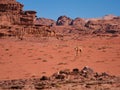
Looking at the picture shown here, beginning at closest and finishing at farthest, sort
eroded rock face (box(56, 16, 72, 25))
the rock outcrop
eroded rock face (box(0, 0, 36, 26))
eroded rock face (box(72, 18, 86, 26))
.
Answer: the rock outcrop, eroded rock face (box(0, 0, 36, 26)), eroded rock face (box(72, 18, 86, 26)), eroded rock face (box(56, 16, 72, 25))

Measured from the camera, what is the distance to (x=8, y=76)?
18.2 metres

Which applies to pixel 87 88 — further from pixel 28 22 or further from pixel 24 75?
pixel 28 22

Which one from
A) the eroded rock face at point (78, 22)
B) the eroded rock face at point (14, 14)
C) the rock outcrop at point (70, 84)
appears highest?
the eroded rock face at point (14, 14)

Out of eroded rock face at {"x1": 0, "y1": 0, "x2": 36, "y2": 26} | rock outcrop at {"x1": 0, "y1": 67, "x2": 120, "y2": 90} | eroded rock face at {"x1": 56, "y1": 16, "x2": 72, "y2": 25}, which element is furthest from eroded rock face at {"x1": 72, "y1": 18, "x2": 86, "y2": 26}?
rock outcrop at {"x1": 0, "y1": 67, "x2": 120, "y2": 90}

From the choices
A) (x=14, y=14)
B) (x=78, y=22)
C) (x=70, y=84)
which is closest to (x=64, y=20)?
(x=78, y=22)

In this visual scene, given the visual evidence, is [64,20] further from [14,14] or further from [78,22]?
[14,14]

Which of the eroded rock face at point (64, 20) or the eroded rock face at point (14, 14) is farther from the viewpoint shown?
the eroded rock face at point (64, 20)

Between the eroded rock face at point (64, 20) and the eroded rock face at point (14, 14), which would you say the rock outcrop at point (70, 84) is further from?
the eroded rock face at point (64, 20)

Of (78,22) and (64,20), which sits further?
(64,20)

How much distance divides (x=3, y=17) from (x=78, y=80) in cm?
4081

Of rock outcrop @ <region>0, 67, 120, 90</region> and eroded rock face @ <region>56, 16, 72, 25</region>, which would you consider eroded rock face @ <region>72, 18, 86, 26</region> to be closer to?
eroded rock face @ <region>56, 16, 72, 25</region>

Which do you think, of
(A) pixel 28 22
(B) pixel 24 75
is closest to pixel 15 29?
(A) pixel 28 22

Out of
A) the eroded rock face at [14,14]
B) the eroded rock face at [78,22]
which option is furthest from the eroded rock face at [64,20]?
the eroded rock face at [14,14]

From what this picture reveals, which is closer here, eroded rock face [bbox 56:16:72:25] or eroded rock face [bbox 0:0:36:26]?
eroded rock face [bbox 0:0:36:26]
